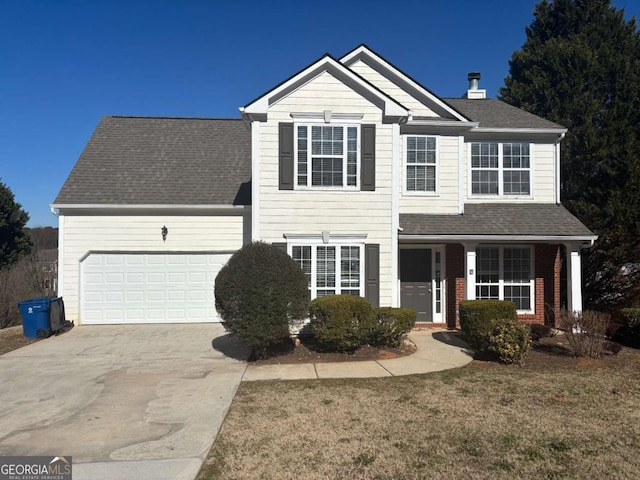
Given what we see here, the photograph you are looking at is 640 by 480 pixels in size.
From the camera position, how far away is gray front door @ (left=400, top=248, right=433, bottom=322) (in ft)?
42.3

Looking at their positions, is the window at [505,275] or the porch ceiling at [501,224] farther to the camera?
the window at [505,275]

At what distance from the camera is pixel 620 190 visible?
13.3 metres

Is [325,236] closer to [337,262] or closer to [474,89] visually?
[337,262]

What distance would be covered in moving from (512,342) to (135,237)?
10.8 meters

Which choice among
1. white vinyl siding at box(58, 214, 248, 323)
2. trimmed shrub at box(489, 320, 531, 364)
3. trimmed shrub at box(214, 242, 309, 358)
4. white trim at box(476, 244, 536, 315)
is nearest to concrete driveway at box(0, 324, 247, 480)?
trimmed shrub at box(214, 242, 309, 358)

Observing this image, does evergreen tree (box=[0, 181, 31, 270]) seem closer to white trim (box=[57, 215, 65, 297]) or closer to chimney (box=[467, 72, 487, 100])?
white trim (box=[57, 215, 65, 297])

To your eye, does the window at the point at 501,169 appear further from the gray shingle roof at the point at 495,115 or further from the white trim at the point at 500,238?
the white trim at the point at 500,238

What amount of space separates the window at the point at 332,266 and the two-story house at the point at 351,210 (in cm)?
4

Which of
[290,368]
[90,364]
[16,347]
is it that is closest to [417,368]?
[290,368]

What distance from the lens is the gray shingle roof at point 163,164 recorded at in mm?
13491

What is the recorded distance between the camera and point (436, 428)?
5.39m

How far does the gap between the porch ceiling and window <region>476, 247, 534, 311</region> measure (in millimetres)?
1059

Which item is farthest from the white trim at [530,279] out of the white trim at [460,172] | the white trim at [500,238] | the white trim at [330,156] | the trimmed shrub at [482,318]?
the white trim at [330,156]

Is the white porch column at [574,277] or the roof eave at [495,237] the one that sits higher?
the roof eave at [495,237]
